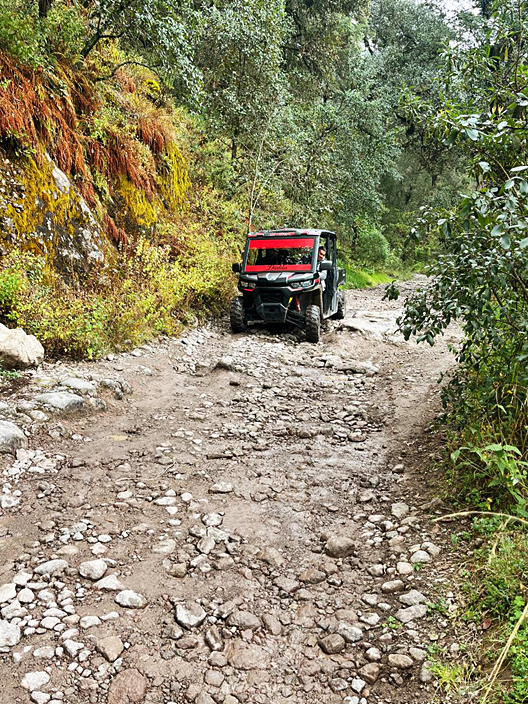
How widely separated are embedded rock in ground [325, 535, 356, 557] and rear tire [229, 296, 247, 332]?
6336mm

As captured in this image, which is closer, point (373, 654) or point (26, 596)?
point (373, 654)

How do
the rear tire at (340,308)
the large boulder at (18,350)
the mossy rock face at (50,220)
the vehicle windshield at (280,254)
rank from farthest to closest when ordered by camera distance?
the rear tire at (340,308), the vehicle windshield at (280,254), the mossy rock face at (50,220), the large boulder at (18,350)

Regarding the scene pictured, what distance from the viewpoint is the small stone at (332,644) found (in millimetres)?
2346

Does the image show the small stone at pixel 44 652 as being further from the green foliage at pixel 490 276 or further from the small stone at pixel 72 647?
the green foliage at pixel 490 276

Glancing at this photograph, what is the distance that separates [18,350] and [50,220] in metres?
2.73

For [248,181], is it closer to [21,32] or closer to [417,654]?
[21,32]

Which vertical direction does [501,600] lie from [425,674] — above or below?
above

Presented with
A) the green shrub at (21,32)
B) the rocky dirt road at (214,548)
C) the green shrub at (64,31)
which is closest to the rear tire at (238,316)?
the rocky dirt road at (214,548)

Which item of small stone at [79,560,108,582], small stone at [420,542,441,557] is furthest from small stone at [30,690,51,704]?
small stone at [420,542,441,557]

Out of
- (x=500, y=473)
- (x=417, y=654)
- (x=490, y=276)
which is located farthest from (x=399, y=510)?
(x=490, y=276)

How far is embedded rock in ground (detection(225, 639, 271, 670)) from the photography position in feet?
7.45

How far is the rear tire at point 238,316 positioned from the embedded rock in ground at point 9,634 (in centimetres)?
709

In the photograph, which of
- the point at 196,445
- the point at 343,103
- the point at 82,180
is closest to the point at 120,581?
the point at 196,445

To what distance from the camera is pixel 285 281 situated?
8820 millimetres
